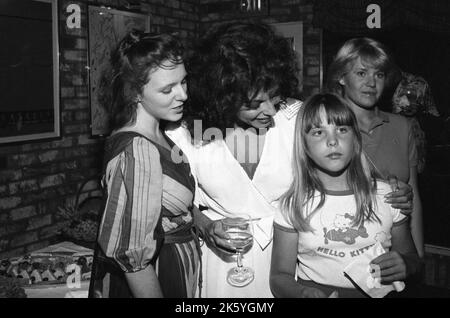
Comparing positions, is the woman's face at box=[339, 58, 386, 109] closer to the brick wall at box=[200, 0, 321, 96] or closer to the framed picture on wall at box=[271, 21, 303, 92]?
the brick wall at box=[200, 0, 321, 96]

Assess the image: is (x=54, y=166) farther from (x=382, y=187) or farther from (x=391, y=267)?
(x=391, y=267)

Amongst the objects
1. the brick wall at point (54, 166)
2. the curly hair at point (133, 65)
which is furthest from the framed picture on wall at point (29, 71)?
the curly hair at point (133, 65)

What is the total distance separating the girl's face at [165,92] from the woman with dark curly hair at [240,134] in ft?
0.99

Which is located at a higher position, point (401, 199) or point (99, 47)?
point (99, 47)

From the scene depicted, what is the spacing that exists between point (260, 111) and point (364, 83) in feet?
1.73

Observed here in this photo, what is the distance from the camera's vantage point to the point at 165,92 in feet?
4.45

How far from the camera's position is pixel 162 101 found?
4.47 ft

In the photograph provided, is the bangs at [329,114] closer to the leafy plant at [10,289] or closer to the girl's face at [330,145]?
the girl's face at [330,145]

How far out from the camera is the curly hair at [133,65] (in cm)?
135

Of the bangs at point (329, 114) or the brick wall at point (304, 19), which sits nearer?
the bangs at point (329, 114)

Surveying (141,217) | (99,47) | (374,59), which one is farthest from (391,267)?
(99,47)
